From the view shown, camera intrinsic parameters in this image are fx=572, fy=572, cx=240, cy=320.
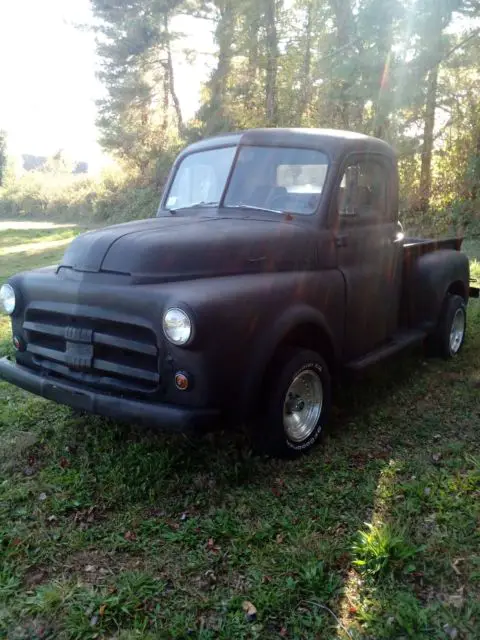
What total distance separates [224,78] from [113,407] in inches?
881

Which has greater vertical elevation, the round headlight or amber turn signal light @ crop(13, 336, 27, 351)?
the round headlight

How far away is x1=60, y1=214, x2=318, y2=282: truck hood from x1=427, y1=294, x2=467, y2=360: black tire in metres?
2.10

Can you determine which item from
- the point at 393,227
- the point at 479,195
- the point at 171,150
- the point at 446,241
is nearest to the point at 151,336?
the point at 393,227

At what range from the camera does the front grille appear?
3.11 meters

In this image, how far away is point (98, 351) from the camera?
3.29 metres

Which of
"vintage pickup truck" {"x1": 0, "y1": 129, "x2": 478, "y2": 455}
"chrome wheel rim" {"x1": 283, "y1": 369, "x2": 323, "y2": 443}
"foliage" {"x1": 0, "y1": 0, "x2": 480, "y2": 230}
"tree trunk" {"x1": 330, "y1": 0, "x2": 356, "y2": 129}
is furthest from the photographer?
"tree trunk" {"x1": 330, "y1": 0, "x2": 356, "y2": 129}

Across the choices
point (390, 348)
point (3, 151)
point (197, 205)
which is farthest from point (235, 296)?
point (3, 151)

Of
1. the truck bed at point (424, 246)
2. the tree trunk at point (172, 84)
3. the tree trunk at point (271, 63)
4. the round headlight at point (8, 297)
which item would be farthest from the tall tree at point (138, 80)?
the round headlight at point (8, 297)

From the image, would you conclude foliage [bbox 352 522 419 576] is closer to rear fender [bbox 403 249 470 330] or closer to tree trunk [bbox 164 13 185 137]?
rear fender [bbox 403 249 470 330]

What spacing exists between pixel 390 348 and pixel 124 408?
2.35 m

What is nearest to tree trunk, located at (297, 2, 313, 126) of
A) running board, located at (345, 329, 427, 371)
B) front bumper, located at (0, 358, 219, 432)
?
running board, located at (345, 329, 427, 371)

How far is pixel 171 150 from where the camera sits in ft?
86.2

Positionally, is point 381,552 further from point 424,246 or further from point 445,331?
point 424,246

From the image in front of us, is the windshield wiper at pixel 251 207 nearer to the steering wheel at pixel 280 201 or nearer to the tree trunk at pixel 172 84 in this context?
the steering wheel at pixel 280 201
